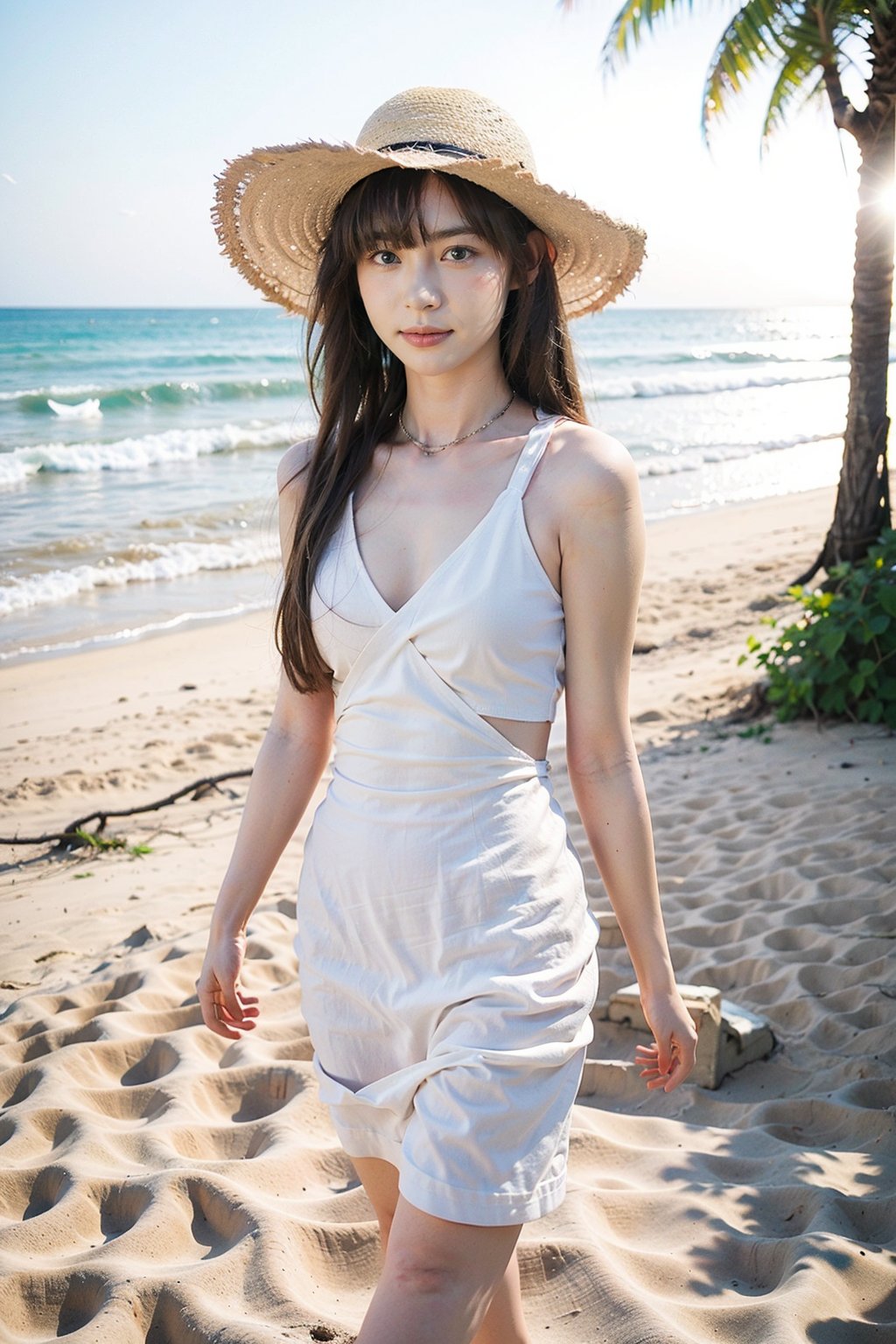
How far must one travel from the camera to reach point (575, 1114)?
9.76ft

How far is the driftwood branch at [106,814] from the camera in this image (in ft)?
17.4

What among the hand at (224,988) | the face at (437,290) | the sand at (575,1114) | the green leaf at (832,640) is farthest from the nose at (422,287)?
A: the green leaf at (832,640)

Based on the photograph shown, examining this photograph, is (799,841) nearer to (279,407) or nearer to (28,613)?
(28,613)

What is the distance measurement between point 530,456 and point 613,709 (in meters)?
0.40

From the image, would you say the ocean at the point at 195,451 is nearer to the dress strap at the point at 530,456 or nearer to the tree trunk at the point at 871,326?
the dress strap at the point at 530,456

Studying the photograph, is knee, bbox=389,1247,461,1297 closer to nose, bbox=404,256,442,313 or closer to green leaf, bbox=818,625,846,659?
nose, bbox=404,256,442,313

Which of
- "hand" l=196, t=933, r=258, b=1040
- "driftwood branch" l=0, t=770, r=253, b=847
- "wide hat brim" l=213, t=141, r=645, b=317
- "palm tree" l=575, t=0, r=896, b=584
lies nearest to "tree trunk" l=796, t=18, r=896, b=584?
"palm tree" l=575, t=0, r=896, b=584

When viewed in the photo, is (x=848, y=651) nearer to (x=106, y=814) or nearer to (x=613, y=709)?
(x=106, y=814)

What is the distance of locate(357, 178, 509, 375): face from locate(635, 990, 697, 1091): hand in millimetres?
1048

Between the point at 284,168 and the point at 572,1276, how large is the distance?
2.16 m

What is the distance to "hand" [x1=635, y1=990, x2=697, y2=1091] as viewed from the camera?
1736mm

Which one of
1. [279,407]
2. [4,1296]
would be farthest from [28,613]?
[279,407]

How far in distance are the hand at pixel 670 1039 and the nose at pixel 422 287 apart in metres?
1.12

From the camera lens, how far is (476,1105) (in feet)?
4.77
